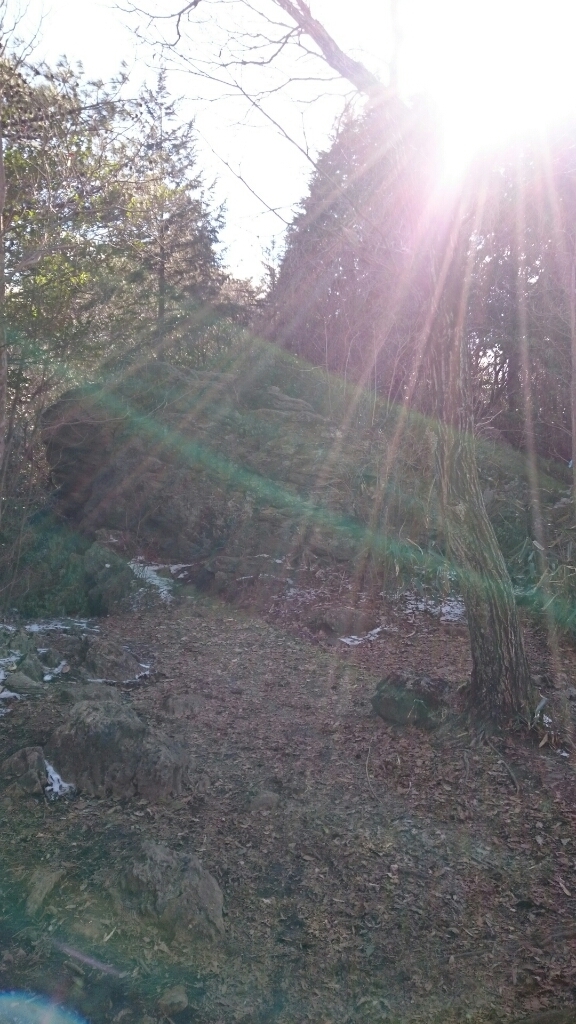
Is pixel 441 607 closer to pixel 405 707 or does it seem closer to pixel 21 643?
pixel 405 707

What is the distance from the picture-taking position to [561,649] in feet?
23.7

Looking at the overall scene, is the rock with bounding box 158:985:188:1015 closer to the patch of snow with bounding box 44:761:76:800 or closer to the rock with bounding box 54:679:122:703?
the patch of snow with bounding box 44:761:76:800

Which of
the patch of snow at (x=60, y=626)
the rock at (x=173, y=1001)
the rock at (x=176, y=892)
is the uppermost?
the rock at (x=176, y=892)

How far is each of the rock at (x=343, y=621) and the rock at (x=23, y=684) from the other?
9.59ft

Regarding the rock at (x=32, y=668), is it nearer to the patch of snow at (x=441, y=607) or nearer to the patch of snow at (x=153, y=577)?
the patch of snow at (x=153, y=577)

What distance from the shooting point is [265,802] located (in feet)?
14.6

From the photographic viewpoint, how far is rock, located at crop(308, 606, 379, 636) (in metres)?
8.18

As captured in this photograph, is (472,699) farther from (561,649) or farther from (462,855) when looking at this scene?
(561,649)

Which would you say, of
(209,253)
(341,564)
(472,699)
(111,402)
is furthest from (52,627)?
(209,253)

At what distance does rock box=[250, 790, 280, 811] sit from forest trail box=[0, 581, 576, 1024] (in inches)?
0.4

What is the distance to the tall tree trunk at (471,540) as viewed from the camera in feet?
17.1

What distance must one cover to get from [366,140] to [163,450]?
620 cm

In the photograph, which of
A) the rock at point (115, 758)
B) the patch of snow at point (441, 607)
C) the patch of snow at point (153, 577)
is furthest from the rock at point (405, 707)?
the patch of snow at point (153, 577)

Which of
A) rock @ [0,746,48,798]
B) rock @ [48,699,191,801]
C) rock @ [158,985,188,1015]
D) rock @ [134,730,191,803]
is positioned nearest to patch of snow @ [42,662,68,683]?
rock @ [0,746,48,798]
